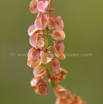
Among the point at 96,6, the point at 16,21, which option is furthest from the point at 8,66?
the point at 96,6

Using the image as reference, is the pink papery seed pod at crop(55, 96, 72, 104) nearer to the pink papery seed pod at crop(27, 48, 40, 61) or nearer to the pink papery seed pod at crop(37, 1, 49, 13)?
the pink papery seed pod at crop(27, 48, 40, 61)

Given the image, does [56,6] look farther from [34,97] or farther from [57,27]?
[57,27]

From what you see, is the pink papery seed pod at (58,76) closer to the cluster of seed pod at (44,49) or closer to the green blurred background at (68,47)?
the cluster of seed pod at (44,49)

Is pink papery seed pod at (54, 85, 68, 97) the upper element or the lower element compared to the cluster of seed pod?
lower

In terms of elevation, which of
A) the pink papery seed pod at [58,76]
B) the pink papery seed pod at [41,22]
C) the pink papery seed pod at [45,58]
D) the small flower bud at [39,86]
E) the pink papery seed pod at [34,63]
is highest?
the pink papery seed pod at [41,22]

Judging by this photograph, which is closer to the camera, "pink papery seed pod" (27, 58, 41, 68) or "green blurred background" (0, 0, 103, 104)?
"pink papery seed pod" (27, 58, 41, 68)

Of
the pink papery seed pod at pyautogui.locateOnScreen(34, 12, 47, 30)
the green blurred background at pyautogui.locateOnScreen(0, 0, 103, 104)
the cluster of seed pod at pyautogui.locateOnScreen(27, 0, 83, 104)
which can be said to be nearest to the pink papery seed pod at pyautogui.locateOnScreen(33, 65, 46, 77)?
the cluster of seed pod at pyautogui.locateOnScreen(27, 0, 83, 104)

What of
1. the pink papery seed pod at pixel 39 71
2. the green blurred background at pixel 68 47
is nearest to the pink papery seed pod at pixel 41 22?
the pink papery seed pod at pixel 39 71

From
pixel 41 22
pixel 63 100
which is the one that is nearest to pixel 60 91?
pixel 63 100

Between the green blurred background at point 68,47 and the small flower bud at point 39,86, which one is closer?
the small flower bud at point 39,86
